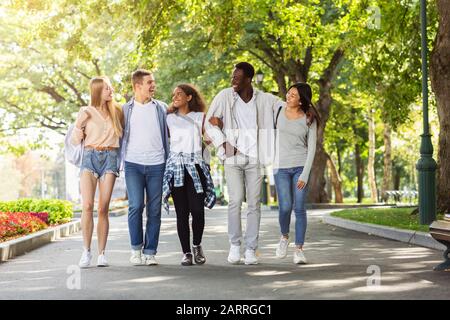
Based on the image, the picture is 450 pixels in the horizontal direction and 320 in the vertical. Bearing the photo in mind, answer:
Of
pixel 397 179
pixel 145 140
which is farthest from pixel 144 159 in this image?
pixel 397 179

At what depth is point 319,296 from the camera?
674 cm

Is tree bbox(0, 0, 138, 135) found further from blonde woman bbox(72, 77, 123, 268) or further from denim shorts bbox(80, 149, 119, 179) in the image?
denim shorts bbox(80, 149, 119, 179)

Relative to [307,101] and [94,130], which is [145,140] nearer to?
[94,130]

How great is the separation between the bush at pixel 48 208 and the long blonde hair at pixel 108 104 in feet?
29.6

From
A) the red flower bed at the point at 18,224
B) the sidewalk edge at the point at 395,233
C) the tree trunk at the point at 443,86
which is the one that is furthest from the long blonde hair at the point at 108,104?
the tree trunk at the point at 443,86

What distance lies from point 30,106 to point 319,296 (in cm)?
3715

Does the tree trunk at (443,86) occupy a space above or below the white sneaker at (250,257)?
above

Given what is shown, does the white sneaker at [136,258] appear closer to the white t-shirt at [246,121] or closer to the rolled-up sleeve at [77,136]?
the rolled-up sleeve at [77,136]

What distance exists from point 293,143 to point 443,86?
310 inches

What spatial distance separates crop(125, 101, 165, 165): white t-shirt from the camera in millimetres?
9156

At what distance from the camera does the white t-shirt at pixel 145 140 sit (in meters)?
9.16

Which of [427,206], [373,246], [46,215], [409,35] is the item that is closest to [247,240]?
[373,246]

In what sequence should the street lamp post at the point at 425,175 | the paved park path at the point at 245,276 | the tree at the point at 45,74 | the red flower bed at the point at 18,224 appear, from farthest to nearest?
the tree at the point at 45,74 < the street lamp post at the point at 425,175 < the red flower bed at the point at 18,224 < the paved park path at the point at 245,276

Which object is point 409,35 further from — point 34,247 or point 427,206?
point 34,247
